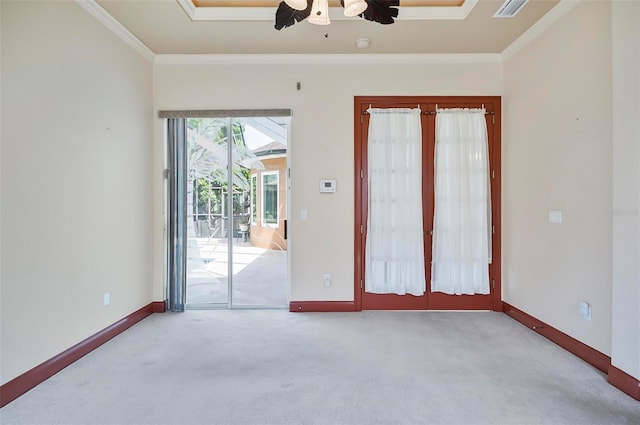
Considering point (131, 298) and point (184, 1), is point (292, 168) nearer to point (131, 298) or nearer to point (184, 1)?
point (184, 1)

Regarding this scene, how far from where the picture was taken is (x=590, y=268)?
99.7 inches

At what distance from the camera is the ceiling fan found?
7.11ft

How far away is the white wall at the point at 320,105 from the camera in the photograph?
3.72m

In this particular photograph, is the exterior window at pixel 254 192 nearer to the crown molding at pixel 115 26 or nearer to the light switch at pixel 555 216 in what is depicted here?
the crown molding at pixel 115 26

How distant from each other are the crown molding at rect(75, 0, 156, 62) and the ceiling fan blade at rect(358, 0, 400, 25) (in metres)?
2.37

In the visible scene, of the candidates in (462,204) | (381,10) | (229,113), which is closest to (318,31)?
(381,10)

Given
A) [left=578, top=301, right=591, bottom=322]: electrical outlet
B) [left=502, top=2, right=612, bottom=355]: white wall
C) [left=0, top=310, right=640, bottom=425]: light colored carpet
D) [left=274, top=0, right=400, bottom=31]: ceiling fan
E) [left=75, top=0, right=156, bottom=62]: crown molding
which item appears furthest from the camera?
[left=75, top=0, right=156, bottom=62]: crown molding

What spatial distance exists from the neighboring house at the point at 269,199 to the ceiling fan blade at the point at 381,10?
1.81 metres

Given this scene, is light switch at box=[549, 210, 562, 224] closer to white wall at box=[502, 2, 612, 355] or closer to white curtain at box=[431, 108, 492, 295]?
white wall at box=[502, 2, 612, 355]

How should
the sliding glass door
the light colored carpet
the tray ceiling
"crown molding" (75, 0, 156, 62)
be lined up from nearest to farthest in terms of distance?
the light colored carpet < "crown molding" (75, 0, 156, 62) < the tray ceiling < the sliding glass door

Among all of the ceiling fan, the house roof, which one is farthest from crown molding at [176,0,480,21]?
the house roof

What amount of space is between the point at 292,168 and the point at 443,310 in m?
2.53

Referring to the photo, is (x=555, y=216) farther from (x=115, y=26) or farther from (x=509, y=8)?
(x=115, y=26)

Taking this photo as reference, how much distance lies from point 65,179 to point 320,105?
8.60ft
